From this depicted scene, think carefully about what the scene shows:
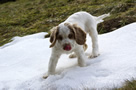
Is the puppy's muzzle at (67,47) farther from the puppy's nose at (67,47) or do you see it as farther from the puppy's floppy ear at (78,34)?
the puppy's floppy ear at (78,34)

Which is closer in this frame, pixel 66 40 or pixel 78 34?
pixel 66 40

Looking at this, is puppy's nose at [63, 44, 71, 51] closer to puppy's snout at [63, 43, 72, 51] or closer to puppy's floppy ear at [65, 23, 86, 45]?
puppy's snout at [63, 43, 72, 51]

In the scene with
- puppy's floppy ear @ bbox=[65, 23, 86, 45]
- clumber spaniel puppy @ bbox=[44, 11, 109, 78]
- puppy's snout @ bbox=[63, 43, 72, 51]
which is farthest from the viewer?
puppy's floppy ear @ bbox=[65, 23, 86, 45]

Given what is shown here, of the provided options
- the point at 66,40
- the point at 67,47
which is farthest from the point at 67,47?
the point at 66,40

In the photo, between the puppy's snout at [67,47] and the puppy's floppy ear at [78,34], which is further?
the puppy's floppy ear at [78,34]

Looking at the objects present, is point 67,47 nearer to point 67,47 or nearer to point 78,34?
point 67,47

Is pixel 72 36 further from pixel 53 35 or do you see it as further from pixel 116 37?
pixel 116 37

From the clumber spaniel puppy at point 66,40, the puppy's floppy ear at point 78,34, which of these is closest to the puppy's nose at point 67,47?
the clumber spaniel puppy at point 66,40

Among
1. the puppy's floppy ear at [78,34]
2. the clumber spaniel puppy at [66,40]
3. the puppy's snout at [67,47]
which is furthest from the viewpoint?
the puppy's floppy ear at [78,34]

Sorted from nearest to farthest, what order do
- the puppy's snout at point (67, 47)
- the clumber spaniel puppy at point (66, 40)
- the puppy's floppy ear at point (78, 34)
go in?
1. the puppy's snout at point (67, 47)
2. the clumber spaniel puppy at point (66, 40)
3. the puppy's floppy ear at point (78, 34)

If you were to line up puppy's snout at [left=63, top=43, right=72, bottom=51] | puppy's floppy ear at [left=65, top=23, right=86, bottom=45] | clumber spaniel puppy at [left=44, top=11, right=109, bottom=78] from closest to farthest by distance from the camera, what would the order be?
puppy's snout at [left=63, top=43, right=72, bottom=51], clumber spaniel puppy at [left=44, top=11, right=109, bottom=78], puppy's floppy ear at [left=65, top=23, right=86, bottom=45]

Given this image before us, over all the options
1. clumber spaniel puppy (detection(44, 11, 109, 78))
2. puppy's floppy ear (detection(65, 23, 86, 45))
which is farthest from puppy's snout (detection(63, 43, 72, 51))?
puppy's floppy ear (detection(65, 23, 86, 45))

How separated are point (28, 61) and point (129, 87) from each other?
4.15m

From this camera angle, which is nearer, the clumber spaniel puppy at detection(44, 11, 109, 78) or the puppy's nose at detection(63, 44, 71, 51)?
the puppy's nose at detection(63, 44, 71, 51)
